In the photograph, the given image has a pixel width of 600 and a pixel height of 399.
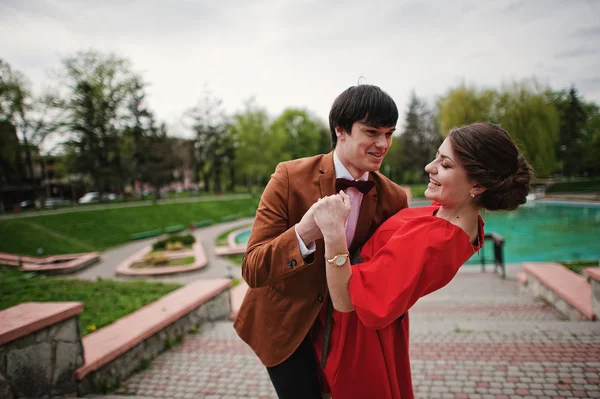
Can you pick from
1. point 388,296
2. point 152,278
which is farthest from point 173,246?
point 388,296

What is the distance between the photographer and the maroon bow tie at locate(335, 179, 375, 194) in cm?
168

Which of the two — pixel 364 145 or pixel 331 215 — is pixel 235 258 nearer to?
pixel 364 145

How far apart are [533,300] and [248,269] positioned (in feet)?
22.8

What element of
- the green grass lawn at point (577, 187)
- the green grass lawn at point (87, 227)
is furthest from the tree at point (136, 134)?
the green grass lawn at point (577, 187)

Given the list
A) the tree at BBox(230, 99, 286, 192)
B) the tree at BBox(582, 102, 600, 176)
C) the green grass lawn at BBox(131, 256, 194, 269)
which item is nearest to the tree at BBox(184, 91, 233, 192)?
the tree at BBox(230, 99, 286, 192)

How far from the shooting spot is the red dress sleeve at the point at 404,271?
1.29m

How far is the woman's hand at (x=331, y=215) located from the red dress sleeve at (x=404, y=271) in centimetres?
21

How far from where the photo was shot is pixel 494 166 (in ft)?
4.74

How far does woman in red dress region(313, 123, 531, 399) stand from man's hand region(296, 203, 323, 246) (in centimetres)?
6

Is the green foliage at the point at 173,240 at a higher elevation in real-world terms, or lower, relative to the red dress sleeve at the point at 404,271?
lower

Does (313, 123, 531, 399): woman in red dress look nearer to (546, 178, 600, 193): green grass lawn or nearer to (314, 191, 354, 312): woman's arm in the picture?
(314, 191, 354, 312): woman's arm

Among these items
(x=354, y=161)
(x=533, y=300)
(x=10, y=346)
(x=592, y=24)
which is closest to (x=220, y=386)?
(x=10, y=346)

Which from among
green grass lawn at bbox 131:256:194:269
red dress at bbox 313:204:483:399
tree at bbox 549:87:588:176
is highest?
tree at bbox 549:87:588:176

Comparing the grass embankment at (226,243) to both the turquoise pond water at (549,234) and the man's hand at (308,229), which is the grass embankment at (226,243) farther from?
the man's hand at (308,229)
